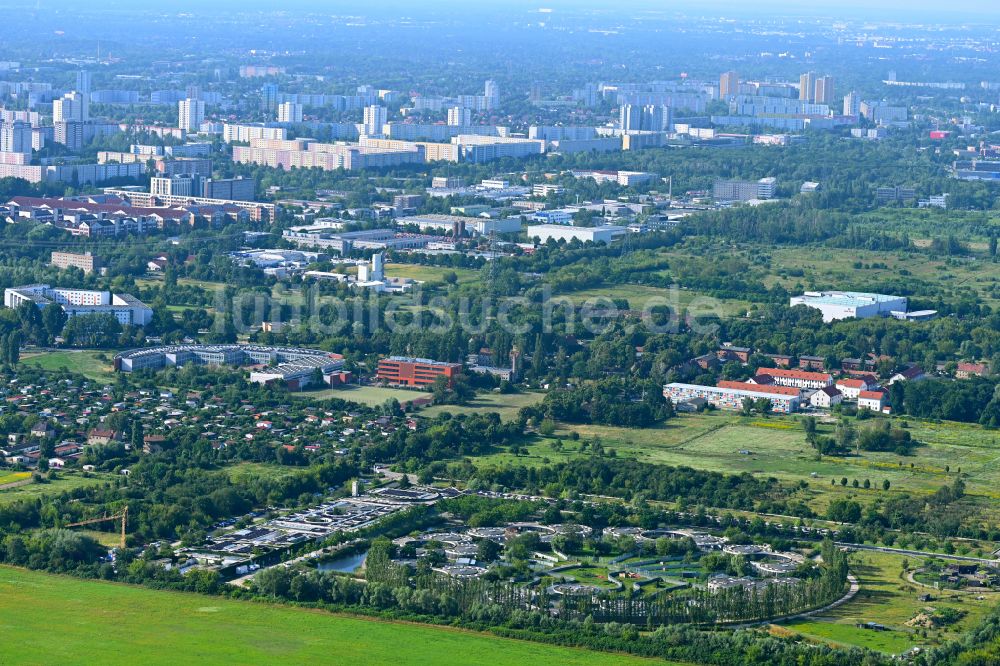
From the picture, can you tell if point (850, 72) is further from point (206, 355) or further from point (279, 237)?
point (206, 355)

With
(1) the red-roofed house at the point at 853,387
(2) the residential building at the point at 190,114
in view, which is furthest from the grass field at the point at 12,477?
(2) the residential building at the point at 190,114

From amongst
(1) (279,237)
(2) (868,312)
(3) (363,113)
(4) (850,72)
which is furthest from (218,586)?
(4) (850,72)

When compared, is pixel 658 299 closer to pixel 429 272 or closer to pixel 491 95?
pixel 429 272

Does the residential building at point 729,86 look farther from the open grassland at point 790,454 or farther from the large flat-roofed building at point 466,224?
the open grassland at point 790,454

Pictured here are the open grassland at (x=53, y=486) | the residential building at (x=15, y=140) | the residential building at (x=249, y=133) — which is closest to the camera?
the open grassland at (x=53, y=486)

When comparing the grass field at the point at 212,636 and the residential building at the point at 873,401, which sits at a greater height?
the residential building at the point at 873,401

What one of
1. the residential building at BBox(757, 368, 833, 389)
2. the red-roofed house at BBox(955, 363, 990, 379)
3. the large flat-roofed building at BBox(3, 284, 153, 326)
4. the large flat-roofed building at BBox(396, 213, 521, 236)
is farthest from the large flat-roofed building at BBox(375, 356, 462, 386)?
the large flat-roofed building at BBox(396, 213, 521, 236)
